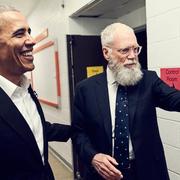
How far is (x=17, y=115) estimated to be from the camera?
1.21 meters

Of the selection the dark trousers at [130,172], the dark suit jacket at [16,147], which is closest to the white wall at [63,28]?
the dark trousers at [130,172]

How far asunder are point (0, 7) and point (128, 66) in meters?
0.78

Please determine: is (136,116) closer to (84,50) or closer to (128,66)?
(128,66)

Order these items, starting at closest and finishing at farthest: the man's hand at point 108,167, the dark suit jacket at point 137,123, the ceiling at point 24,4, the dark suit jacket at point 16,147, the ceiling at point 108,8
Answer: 1. the dark suit jacket at point 16,147
2. the man's hand at point 108,167
3. the dark suit jacket at point 137,123
4. the ceiling at point 108,8
5. the ceiling at point 24,4

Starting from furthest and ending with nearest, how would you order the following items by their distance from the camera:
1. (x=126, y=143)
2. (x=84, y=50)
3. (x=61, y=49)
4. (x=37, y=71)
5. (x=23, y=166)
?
1. (x=37, y=71)
2. (x=61, y=49)
3. (x=84, y=50)
4. (x=126, y=143)
5. (x=23, y=166)

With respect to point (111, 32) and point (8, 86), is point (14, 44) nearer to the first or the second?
point (8, 86)

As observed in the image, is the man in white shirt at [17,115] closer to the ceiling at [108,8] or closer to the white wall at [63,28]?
the ceiling at [108,8]

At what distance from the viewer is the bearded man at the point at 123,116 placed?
1549 mm

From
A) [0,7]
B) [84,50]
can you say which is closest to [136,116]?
[0,7]

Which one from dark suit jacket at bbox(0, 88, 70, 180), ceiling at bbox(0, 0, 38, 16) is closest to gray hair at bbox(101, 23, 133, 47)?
dark suit jacket at bbox(0, 88, 70, 180)

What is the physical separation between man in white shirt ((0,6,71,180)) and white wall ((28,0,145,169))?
7.05 feet

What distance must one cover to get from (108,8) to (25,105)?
2.42m

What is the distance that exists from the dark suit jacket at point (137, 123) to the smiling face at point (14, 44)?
51 cm

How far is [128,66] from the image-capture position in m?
1.68
